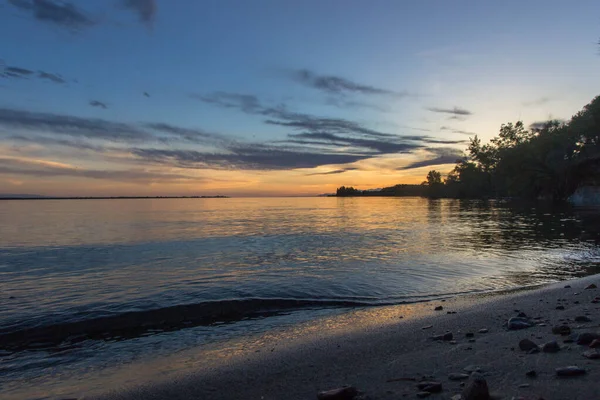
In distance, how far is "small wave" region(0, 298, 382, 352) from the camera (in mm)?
8461

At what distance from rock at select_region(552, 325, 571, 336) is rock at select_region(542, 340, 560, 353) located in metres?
0.94

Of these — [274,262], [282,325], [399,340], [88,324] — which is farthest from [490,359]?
[274,262]

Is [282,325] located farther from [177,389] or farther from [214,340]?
[177,389]

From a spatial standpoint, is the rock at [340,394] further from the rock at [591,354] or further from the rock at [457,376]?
the rock at [591,354]

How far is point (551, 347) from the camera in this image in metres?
5.18

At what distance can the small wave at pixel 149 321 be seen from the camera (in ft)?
27.8

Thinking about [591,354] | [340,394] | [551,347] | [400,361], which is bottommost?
[400,361]

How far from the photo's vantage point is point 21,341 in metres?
8.40

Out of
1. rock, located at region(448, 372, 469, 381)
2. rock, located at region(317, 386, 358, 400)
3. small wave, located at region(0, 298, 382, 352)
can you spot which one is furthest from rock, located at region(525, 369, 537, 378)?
small wave, located at region(0, 298, 382, 352)

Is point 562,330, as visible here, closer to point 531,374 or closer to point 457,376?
point 531,374

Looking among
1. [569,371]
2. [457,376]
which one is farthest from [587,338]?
[457,376]

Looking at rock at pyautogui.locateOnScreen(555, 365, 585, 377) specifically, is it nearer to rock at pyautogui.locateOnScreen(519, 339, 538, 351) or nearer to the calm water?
rock at pyautogui.locateOnScreen(519, 339, 538, 351)

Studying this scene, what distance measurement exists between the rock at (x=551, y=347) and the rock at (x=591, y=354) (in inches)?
13.3

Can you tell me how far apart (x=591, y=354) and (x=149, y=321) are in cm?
907
